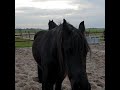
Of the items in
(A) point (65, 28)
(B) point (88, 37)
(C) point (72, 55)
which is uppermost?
(B) point (88, 37)

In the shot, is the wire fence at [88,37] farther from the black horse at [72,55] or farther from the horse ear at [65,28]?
the horse ear at [65,28]

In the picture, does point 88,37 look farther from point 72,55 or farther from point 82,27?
point 72,55

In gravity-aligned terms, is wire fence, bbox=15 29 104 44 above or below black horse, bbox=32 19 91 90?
above

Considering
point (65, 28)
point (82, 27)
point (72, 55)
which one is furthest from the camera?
point (82, 27)

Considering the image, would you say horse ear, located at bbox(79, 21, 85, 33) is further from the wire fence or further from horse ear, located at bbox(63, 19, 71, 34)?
the wire fence

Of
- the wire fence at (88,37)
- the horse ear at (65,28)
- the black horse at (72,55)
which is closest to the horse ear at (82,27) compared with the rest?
the black horse at (72,55)

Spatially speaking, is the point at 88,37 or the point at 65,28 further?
the point at 88,37

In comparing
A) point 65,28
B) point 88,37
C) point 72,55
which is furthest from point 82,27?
point 88,37

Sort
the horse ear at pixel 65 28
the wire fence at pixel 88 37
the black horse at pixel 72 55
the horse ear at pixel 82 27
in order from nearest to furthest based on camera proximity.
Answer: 1. the black horse at pixel 72 55
2. the horse ear at pixel 65 28
3. the horse ear at pixel 82 27
4. the wire fence at pixel 88 37

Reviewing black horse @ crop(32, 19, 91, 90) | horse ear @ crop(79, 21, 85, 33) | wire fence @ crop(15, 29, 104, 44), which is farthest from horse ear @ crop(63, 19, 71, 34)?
wire fence @ crop(15, 29, 104, 44)
